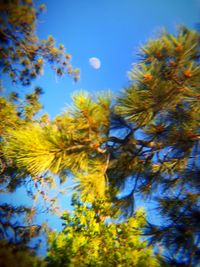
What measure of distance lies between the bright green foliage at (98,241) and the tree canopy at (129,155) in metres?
0.01

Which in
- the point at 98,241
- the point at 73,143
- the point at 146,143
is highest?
the point at 146,143

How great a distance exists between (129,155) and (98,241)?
1.26 metres

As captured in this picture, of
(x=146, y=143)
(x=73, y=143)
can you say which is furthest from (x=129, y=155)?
(x=73, y=143)

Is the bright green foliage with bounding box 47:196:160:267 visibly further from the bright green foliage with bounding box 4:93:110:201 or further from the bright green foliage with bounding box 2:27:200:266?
the bright green foliage with bounding box 4:93:110:201

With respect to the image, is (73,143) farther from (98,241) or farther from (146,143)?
(98,241)

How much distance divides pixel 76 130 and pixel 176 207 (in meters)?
1.56

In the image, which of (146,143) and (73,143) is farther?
(146,143)

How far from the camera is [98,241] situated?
2834 millimetres

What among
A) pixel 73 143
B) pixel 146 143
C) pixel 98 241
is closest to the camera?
pixel 73 143

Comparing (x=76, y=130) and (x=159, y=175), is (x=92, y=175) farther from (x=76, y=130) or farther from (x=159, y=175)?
(x=159, y=175)

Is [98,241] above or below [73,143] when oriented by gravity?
below

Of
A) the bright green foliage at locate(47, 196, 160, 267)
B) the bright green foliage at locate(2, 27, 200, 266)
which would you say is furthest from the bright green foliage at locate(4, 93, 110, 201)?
the bright green foliage at locate(47, 196, 160, 267)

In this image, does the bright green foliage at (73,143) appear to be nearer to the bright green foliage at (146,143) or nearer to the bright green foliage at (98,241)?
the bright green foliage at (146,143)

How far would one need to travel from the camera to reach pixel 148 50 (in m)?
2.55
